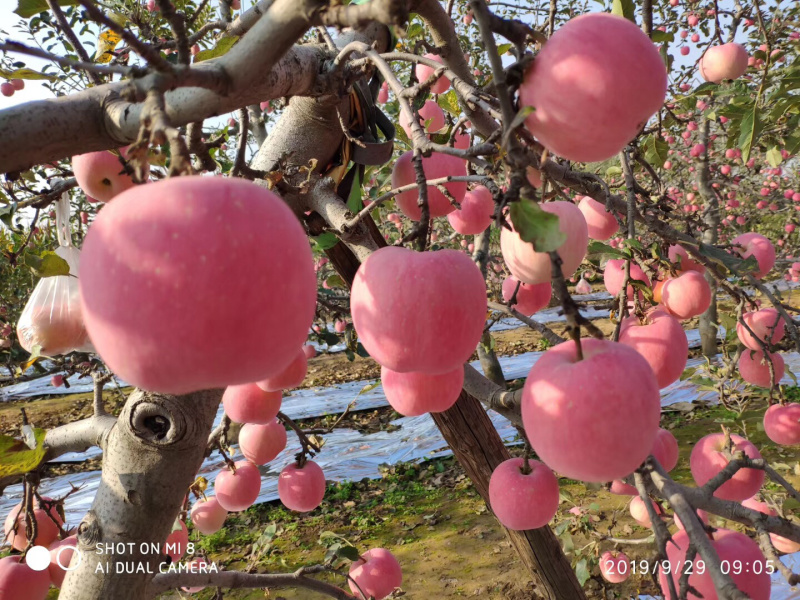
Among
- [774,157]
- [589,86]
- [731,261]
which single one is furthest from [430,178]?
[774,157]

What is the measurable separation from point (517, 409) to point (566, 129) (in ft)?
2.71

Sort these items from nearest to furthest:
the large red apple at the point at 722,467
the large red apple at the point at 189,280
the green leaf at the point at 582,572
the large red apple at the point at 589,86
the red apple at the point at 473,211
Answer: the large red apple at the point at 189,280 < the large red apple at the point at 589,86 < the red apple at the point at 473,211 < the large red apple at the point at 722,467 < the green leaf at the point at 582,572

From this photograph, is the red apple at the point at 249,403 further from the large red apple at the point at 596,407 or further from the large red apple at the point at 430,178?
the large red apple at the point at 596,407

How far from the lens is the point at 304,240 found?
497 mm

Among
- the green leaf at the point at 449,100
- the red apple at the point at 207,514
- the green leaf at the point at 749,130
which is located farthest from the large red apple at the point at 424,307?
the red apple at the point at 207,514

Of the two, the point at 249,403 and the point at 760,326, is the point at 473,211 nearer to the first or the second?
the point at 249,403

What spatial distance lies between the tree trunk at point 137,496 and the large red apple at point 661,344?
0.88 m

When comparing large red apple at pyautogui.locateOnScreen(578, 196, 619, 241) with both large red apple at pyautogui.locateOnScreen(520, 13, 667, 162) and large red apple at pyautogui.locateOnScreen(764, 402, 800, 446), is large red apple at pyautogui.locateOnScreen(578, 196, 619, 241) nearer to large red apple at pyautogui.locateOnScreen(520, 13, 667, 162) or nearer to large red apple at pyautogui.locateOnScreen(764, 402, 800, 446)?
large red apple at pyautogui.locateOnScreen(764, 402, 800, 446)

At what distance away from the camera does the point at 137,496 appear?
3.34ft

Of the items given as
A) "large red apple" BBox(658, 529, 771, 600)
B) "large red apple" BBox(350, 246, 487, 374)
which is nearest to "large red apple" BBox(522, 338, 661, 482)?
"large red apple" BBox(350, 246, 487, 374)

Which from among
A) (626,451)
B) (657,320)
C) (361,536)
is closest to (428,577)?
(361,536)

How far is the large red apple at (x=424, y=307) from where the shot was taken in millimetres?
706

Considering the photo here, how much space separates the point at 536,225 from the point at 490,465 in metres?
1.43

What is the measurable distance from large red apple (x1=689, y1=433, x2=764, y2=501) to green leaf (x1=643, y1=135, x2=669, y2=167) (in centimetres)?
97
